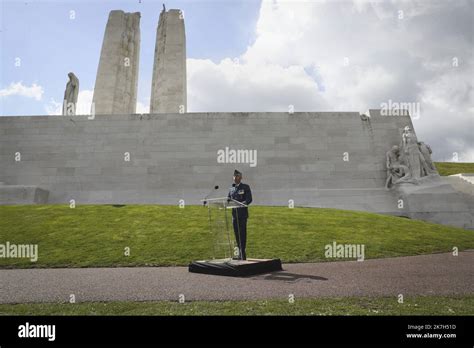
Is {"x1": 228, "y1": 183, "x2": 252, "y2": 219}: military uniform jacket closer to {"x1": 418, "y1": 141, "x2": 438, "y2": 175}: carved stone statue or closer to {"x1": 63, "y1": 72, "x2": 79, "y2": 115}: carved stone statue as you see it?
{"x1": 418, "y1": 141, "x2": 438, "y2": 175}: carved stone statue

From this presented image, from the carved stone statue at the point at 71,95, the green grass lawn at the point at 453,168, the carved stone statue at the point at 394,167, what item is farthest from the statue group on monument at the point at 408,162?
the carved stone statue at the point at 71,95

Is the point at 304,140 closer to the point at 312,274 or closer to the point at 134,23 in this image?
the point at 312,274

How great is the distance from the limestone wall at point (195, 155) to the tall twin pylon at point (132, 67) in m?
5.05

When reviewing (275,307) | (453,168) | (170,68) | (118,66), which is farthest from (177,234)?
(453,168)

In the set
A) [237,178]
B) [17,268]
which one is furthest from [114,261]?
[237,178]

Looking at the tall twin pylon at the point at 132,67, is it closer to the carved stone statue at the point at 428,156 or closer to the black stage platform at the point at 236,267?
the carved stone statue at the point at 428,156

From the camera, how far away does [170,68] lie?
28219 millimetres

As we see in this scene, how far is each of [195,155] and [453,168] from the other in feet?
84.8

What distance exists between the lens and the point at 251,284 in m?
7.08

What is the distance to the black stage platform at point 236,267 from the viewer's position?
315 inches

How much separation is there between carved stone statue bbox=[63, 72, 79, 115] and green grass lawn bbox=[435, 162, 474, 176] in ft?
100

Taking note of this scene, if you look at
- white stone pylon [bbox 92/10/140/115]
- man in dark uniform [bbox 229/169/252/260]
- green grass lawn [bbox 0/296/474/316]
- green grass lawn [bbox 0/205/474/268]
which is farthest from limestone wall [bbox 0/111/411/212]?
green grass lawn [bbox 0/296/474/316]

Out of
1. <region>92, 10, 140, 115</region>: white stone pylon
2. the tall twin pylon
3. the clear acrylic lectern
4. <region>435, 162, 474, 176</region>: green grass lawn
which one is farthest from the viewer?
<region>435, 162, 474, 176</region>: green grass lawn

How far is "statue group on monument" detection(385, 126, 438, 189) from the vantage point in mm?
20953
